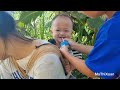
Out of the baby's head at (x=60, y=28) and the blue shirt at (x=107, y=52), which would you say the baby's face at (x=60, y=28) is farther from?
the blue shirt at (x=107, y=52)

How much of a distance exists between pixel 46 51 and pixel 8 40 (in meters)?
0.20

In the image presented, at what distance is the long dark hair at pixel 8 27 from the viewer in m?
1.28

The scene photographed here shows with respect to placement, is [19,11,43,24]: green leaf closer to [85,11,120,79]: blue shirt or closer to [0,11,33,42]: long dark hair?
[0,11,33,42]: long dark hair

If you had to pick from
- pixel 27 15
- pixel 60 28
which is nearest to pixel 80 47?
pixel 60 28

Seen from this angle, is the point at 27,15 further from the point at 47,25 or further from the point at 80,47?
the point at 80,47

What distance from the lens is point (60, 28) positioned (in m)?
1.27

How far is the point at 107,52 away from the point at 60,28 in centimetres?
26

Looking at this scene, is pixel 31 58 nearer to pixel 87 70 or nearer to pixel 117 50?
pixel 87 70

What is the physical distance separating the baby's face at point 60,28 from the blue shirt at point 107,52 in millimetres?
158

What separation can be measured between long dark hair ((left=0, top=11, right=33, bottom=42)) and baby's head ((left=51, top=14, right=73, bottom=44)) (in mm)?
138

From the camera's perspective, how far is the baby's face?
4.21ft

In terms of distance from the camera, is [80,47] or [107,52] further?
[80,47]
